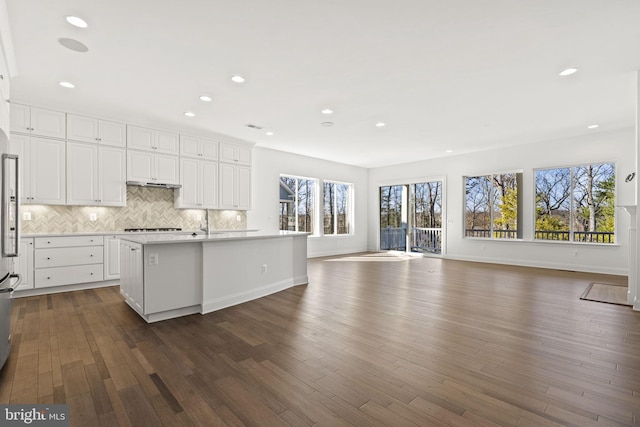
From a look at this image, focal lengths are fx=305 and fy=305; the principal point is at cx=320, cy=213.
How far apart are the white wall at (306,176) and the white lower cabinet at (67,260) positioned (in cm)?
310

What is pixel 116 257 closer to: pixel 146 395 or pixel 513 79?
pixel 146 395

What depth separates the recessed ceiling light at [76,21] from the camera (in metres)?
2.72

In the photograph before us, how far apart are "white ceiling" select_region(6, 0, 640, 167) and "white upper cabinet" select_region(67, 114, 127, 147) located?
0.54ft

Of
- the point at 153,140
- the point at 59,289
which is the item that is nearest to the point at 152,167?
the point at 153,140

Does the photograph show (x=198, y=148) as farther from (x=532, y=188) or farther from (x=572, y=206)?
(x=572, y=206)

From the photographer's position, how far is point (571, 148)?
677 cm

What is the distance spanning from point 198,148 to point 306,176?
3226 mm

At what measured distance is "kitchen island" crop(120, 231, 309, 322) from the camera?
338 centimetres

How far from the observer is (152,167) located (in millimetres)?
5742

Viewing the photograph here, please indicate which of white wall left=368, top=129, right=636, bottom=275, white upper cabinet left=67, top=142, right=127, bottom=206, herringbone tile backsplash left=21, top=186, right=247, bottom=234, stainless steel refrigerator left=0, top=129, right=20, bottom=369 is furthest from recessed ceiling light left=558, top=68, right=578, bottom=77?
white upper cabinet left=67, top=142, right=127, bottom=206

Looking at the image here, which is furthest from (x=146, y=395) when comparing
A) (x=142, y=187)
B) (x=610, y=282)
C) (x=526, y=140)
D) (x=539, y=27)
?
(x=526, y=140)

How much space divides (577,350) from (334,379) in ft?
7.16

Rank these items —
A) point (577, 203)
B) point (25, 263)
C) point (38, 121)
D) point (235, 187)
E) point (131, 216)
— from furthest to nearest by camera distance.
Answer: point (235, 187) < point (577, 203) < point (131, 216) < point (38, 121) < point (25, 263)

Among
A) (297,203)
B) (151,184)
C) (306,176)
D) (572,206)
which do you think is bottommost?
(572,206)
